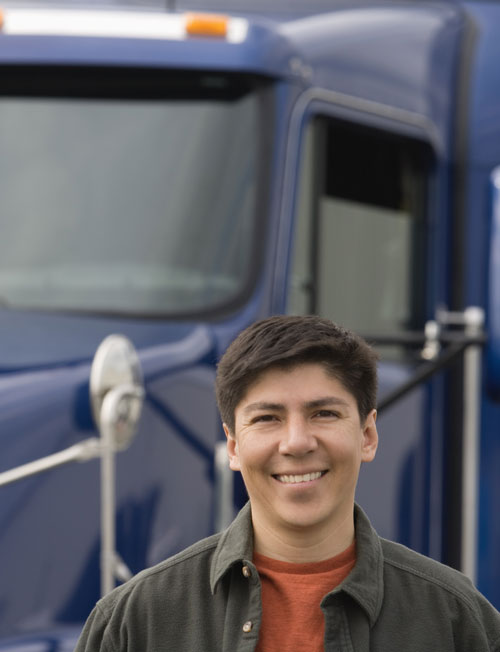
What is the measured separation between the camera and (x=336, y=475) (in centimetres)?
166

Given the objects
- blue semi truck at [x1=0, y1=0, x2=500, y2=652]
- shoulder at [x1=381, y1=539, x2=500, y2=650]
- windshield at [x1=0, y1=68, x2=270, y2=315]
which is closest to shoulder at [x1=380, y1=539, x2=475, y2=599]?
shoulder at [x1=381, y1=539, x2=500, y2=650]

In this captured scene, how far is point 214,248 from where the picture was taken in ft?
11.3

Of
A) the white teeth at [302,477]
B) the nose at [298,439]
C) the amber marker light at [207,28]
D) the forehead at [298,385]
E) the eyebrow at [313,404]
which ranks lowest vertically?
the white teeth at [302,477]

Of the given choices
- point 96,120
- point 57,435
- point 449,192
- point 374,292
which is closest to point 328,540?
point 57,435

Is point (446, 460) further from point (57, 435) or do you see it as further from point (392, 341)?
point (57, 435)

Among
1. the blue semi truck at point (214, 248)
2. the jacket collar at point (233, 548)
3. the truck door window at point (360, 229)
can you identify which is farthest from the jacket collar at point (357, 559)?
the truck door window at point (360, 229)

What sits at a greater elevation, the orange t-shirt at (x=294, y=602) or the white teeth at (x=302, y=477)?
the white teeth at (x=302, y=477)

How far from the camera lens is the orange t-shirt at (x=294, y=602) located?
5.22 ft

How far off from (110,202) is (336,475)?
6.27 feet

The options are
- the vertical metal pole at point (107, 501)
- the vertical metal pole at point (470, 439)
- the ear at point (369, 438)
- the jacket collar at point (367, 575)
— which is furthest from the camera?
the vertical metal pole at point (470, 439)

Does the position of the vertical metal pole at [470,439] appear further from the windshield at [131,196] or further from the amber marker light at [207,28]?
the amber marker light at [207,28]

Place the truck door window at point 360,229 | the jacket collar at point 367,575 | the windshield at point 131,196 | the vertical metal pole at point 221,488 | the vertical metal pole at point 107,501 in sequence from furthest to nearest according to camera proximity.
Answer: the truck door window at point 360,229 → the windshield at point 131,196 → the vertical metal pole at point 221,488 → the vertical metal pole at point 107,501 → the jacket collar at point 367,575

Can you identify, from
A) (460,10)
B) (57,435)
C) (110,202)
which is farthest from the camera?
(460,10)

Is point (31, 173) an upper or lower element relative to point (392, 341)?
upper
